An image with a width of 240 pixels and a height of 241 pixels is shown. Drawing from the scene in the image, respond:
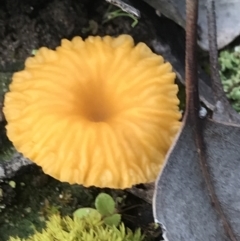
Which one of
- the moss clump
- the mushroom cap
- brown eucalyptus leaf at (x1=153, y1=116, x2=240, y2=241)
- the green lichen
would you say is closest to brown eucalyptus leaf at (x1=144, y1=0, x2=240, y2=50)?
the green lichen

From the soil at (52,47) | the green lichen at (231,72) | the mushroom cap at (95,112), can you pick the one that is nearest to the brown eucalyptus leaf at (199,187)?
the mushroom cap at (95,112)

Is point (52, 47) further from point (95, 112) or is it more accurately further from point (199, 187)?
point (199, 187)

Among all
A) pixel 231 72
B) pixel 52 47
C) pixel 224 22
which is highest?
pixel 224 22

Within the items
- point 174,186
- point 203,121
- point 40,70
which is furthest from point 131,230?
point 40,70

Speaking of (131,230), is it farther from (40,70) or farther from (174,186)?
(40,70)

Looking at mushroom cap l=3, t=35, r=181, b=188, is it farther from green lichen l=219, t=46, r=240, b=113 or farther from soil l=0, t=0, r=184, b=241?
green lichen l=219, t=46, r=240, b=113

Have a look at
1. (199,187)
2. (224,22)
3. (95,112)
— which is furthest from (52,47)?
(199,187)
